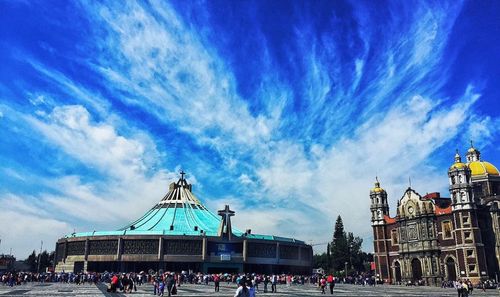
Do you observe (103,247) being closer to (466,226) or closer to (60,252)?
(60,252)

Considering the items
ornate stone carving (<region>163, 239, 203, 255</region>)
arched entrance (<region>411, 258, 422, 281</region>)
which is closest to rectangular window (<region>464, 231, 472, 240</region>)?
arched entrance (<region>411, 258, 422, 281</region>)

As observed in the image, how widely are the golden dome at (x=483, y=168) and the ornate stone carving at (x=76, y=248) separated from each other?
219ft

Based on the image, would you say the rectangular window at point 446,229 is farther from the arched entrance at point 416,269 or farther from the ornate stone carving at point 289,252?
the ornate stone carving at point 289,252

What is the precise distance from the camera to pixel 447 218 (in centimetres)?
6362

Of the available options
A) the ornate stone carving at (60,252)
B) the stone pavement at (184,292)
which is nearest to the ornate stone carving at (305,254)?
the stone pavement at (184,292)

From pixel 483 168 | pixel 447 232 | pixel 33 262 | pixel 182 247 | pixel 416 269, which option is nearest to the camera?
pixel 447 232

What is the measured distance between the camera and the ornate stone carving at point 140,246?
6888 centimetres

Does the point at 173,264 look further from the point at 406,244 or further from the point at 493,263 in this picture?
the point at 493,263

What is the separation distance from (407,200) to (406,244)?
284 inches

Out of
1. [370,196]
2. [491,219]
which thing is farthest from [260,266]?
[491,219]

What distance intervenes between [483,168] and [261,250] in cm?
4062

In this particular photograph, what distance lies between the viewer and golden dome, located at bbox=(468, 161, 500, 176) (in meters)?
71.4

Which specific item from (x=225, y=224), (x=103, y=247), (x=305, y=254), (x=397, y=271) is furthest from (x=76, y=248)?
(x=397, y=271)

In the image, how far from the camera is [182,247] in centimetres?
6994
